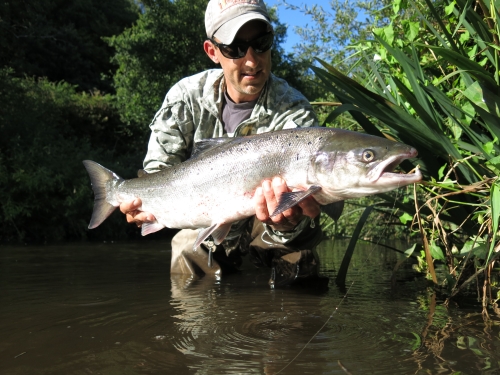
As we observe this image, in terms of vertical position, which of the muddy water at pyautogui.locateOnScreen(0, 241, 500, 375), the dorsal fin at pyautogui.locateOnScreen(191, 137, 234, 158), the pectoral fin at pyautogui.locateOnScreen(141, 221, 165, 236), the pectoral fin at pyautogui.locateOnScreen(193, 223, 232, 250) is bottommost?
the muddy water at pyautogui.locateOnScreen(0, 241, 500, 375)

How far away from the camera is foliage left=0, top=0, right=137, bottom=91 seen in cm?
2100

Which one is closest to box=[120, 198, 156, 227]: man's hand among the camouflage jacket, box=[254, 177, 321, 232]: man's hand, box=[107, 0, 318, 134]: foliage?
the camouflage jacket

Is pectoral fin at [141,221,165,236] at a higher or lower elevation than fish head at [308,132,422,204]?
lower

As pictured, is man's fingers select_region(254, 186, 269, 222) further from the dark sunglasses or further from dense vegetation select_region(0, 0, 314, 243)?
dense vegetation select_region(0, 0, 314, 243)

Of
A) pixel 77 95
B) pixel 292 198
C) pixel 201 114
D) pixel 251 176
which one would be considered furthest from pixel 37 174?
pixel 292 198

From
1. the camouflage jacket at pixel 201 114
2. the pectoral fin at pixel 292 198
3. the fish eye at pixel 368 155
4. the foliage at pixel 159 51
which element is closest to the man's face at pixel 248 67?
the camouflage jacket at pixel 201 114

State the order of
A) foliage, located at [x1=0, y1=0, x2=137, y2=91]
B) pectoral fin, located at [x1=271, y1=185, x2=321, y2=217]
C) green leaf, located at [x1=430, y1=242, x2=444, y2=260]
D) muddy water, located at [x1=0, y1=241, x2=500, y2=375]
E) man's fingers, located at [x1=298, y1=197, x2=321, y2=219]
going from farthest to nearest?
foliage, located at [x1=0, y1=0, x2=137, y2=91]
green leaf, located at [x1=430, y1=242, x2=444, y2=260]
man's fingers, located at [x1=298, y1=197, x2=321, y2=219]
pectoral fin, located at [x1=271, y1=185, x2=321, y2=217]
muddy water, located at [x1=0, y1=241, x2=500, y2=375]

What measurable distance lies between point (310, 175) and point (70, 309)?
1.70m

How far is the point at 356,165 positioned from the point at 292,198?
38cm

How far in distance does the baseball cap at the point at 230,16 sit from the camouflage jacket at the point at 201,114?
53cm

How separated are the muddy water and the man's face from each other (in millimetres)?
1496

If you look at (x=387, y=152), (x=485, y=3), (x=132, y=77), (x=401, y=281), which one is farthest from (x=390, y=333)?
(x=132, y=77)

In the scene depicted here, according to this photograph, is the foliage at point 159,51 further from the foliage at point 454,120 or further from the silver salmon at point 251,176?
the foliage at point 454,120

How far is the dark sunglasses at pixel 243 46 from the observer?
13.3ft
